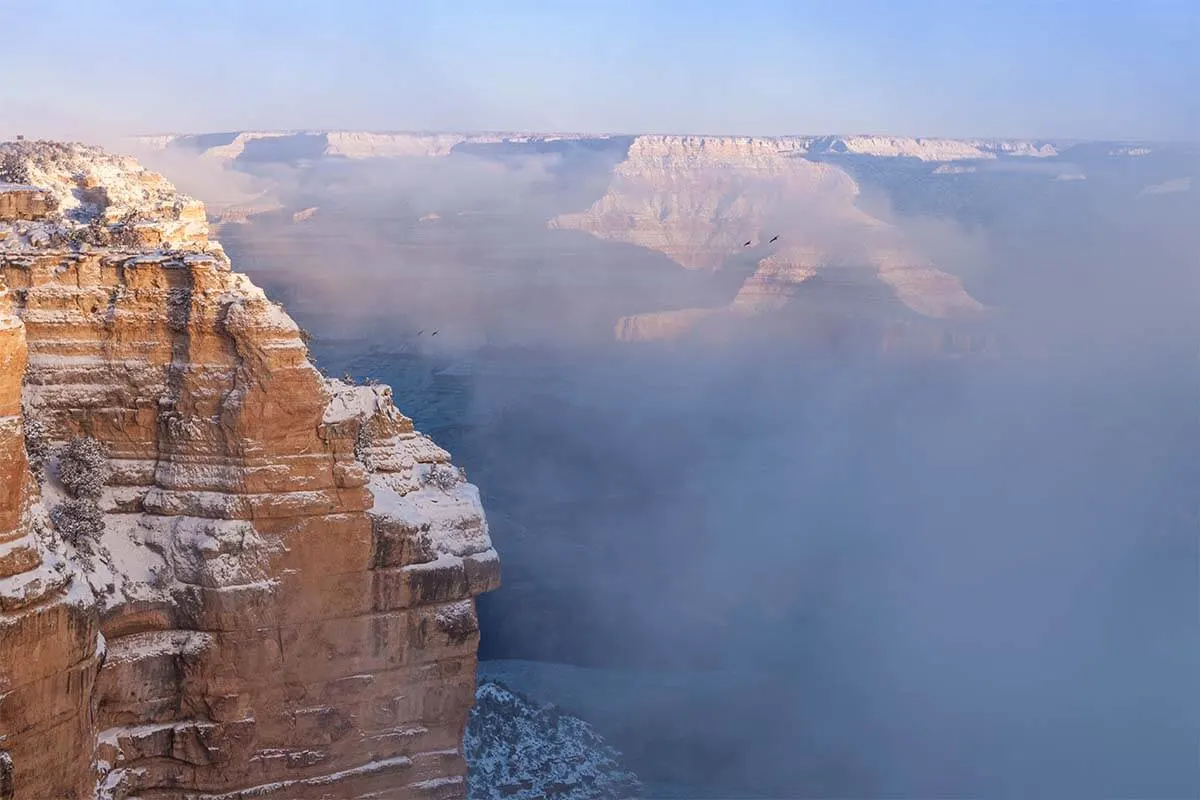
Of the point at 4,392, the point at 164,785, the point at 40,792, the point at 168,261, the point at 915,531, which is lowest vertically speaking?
the point at 915,531

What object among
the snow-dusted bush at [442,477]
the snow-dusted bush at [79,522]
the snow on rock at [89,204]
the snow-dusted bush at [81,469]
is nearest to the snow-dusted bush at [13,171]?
the snow on rock at [89,204]

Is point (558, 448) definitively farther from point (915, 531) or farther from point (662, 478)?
point (915, 531)

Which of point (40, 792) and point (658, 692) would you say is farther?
point (658, 692)

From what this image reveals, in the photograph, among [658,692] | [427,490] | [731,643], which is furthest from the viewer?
[731,643]

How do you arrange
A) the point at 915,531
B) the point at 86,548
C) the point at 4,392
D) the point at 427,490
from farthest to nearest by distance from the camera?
the point at 915,531
the point at 427,490
the point at 86,548
the point at 4,392

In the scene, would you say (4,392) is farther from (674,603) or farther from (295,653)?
(674,603)

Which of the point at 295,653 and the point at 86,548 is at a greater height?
the point at 86,548

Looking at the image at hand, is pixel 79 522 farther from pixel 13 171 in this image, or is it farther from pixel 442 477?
pixel 13 171

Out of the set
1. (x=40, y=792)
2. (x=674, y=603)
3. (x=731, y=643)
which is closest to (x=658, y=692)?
(x=731, y=643)

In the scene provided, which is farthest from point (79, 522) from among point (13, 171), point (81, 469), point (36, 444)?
point (13, 171)

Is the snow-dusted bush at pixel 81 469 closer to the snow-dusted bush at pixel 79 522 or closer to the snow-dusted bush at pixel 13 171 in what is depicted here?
the snow-dusted bush at pixel 79 522
